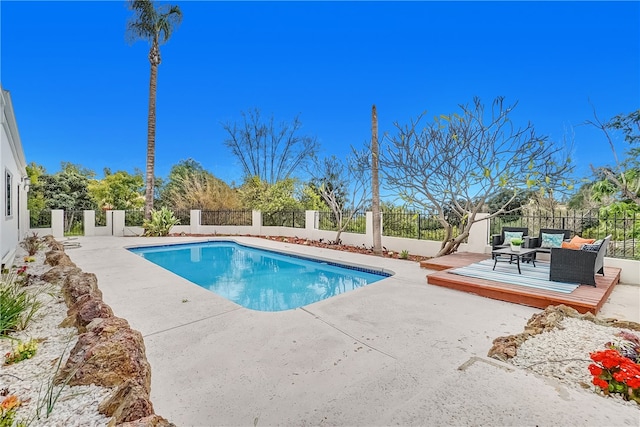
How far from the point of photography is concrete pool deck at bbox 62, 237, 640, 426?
7.06ft

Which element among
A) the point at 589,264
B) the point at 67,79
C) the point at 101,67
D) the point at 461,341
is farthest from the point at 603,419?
the point at 67,79

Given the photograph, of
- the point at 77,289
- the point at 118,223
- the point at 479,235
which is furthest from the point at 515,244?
the point at 118,223

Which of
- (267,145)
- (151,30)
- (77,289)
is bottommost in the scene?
(77,289)

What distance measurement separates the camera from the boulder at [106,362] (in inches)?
90.6

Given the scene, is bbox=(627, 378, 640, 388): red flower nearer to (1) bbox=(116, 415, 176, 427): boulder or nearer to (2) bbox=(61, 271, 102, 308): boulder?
(1) bbox=(116, 415, 176, 427): boulder

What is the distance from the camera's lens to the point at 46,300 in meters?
4.49

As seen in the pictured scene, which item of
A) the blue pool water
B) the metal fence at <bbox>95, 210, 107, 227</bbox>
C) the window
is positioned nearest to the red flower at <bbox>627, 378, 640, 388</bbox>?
the blue pool water

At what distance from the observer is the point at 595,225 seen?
32.3 feet

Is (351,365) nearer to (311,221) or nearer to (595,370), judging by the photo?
(595,370)

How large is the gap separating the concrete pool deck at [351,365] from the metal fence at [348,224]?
6.97 metres

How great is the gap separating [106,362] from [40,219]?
1802 cm

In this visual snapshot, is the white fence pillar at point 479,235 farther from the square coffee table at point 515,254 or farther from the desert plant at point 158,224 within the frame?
the desert plant at point 158,224

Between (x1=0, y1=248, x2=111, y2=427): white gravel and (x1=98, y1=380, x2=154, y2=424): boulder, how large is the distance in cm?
6

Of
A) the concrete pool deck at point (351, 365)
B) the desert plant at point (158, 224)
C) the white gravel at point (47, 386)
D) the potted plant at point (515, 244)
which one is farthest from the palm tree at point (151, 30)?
the potted plant at point (515, 244)
